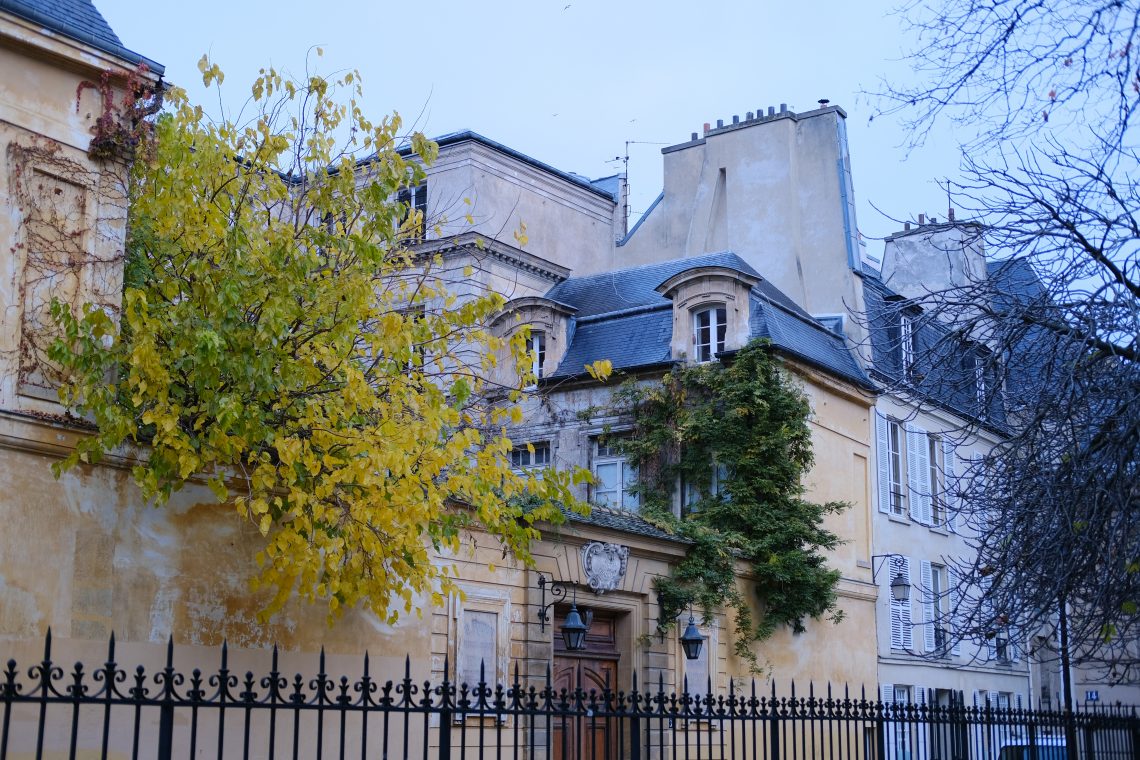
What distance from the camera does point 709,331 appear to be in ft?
79.1

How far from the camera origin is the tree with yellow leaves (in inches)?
424

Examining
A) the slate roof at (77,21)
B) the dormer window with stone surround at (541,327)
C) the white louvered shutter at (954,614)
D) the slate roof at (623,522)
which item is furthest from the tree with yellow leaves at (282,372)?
the dormer window with stone surround at (541,327)

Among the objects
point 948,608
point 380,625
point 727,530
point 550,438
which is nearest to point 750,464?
point 727,530

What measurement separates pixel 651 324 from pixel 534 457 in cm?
328

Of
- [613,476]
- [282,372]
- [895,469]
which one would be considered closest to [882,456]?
[895,469]

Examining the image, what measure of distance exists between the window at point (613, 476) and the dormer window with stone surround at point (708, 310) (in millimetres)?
2057

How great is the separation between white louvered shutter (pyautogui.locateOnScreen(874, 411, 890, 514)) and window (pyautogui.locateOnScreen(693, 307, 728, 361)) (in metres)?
4.08

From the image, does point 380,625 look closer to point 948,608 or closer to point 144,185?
point 144,185

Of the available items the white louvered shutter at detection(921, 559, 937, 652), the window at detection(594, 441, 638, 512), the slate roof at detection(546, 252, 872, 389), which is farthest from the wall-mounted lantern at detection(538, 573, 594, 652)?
the white louvered shutter at detection(921, 559, 937, 652)

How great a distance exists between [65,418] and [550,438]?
47.3 feet

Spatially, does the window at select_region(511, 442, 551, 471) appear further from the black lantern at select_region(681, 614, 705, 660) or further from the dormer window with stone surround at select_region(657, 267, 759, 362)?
the black lantern at select_region(681, 614, 705, 660)

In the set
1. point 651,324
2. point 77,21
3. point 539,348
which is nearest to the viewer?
point 77,21

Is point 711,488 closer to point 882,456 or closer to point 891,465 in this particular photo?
point 882,456

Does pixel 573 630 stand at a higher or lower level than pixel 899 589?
lower
